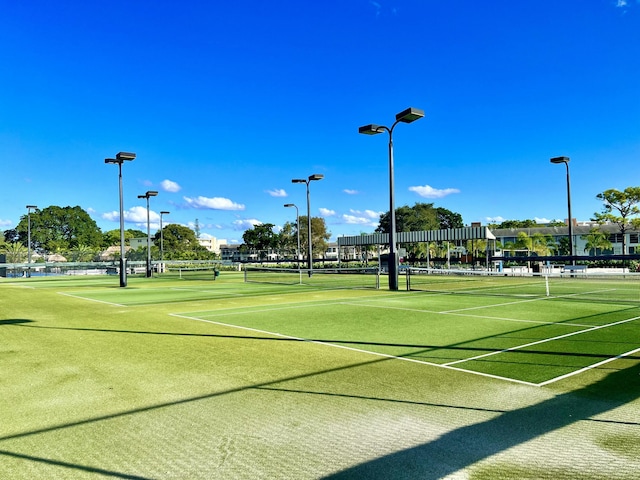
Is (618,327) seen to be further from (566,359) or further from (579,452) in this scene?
(579,452)

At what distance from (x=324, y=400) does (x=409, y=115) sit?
15372 mm

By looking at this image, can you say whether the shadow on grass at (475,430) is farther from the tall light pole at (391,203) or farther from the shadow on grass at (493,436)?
the tall light pole at (391,203)

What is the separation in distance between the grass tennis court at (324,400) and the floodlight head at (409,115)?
9.87 m

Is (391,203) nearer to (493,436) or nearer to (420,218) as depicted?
(493,436)

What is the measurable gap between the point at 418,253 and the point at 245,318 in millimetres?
67820

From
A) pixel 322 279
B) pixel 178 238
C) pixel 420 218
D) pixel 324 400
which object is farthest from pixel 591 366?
pixel 178 238

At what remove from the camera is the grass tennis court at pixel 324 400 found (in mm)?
3855

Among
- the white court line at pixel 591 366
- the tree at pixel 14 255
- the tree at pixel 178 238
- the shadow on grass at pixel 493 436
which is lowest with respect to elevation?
the white court line at pixel 591 366

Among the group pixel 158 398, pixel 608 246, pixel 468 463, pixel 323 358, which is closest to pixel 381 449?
pixel 468 463

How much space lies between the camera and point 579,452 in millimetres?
3955

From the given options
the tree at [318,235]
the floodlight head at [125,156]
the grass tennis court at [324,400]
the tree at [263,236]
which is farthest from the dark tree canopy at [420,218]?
the grass tennis court at [324,400]

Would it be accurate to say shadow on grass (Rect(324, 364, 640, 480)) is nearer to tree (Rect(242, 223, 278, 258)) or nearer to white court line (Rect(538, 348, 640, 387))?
white court line (Rect(538, 348, 640, 387))

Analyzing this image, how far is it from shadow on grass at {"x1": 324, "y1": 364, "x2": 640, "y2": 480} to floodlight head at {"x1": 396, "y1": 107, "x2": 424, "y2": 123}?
47.3ft

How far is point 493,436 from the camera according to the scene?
14.1ft
